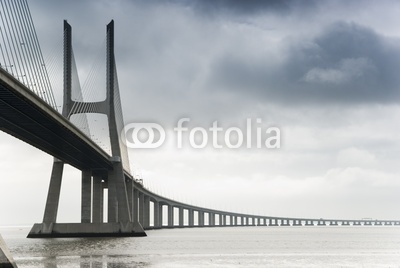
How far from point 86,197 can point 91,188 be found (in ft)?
8.44

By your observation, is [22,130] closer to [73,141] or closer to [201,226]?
[73,141]

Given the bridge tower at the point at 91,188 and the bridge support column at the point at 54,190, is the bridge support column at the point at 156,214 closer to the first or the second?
the bridge tower at the point at 91,188

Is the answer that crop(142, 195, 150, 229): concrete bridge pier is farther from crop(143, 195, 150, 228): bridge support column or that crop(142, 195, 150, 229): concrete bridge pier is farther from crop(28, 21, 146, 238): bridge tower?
crop(28, 21, 146, 238): bridge tower

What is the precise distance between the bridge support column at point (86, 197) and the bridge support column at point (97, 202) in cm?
123

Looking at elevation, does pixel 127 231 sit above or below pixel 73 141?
below

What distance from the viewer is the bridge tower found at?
7083cm

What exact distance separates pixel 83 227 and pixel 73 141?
1843 centimetres

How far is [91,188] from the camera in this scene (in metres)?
80.5

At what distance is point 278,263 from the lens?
37.3 metres

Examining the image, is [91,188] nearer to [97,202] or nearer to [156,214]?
[97,202]

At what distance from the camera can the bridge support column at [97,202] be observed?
78688 mm

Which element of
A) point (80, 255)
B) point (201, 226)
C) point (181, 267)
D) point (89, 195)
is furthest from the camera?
point (201, 226)

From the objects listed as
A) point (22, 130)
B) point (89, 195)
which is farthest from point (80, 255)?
point (89, 195)

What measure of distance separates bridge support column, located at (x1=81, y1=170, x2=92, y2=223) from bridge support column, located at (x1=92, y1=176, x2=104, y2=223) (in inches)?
48.5
